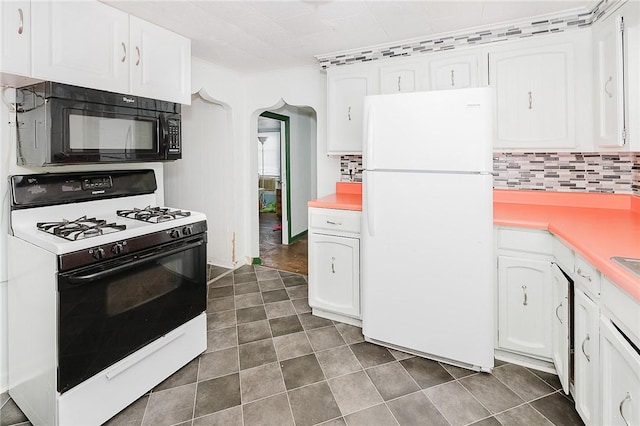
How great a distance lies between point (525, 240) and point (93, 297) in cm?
230

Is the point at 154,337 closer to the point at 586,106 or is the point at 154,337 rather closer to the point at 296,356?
the point at 296,356

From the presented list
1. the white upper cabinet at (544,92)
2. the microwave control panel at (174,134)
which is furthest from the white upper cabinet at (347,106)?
the microwave control panel at (174,134)

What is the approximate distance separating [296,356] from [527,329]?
1429mm

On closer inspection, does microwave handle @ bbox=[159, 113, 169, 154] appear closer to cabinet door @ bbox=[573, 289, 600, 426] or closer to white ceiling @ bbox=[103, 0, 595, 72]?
white ceiling @ bbox=[103, 0, 595, 72]

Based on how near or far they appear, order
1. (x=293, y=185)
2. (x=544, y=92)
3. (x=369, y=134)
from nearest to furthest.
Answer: (x=369, y=134) < (x=544, y=92) < (x=293, y=185)

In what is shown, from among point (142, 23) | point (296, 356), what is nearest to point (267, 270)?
point (296, 356)

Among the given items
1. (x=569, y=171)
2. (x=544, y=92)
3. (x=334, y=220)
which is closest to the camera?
(x=544, y=92)

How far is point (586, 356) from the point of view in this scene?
1.47 meters

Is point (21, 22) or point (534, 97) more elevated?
point (21, 22)

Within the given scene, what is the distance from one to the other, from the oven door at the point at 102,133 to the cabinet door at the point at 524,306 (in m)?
2.32

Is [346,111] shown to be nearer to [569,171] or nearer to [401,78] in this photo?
[401,78]

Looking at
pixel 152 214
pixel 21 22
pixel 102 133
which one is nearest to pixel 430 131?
pixel 152 214

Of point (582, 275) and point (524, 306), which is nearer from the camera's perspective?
point (582, 275)

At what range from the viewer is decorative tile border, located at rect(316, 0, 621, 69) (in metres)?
2.19
